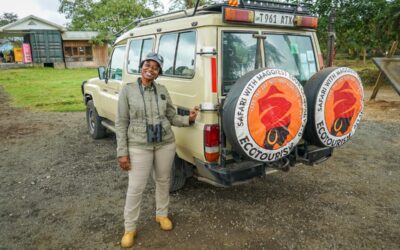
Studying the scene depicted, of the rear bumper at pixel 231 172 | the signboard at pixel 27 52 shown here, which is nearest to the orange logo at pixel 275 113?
the rear bumper at pixel 231 172

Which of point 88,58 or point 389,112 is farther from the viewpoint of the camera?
point 88,58

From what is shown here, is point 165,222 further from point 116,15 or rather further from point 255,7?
point 116,15

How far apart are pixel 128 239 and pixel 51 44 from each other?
31.3m

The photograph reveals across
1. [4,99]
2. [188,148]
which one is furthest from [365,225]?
[4,99]

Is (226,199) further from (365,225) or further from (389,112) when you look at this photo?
(389,112)

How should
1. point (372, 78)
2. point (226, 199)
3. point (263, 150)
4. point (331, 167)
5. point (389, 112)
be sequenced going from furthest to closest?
point (372, 78)
point (389, 112)
point (331, 167)
point (226, 199)
point (263, 150)

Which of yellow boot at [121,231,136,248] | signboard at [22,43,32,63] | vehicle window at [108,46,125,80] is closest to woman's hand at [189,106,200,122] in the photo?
yellow boot at [121,231,136,248]

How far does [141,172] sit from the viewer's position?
10.2 feet

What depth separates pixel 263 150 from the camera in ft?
9.76

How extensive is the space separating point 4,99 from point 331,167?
12462 millimetres

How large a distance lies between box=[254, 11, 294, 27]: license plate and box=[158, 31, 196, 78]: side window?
67 cm

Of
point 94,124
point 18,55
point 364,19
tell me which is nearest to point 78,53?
point 18,55

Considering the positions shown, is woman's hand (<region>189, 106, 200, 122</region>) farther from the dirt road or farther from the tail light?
the dirt road

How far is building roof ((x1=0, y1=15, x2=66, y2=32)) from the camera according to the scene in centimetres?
2981
